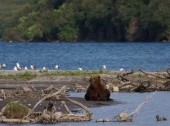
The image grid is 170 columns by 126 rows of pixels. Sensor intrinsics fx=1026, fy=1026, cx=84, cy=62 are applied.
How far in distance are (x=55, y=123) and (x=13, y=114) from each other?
1.79 metres

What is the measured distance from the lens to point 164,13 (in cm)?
18088

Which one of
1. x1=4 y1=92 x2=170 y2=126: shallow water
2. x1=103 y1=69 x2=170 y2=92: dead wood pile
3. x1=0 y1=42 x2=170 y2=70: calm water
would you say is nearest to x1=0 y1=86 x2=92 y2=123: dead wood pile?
x1=4 y1=92 x2=170 y2=126: shallow water

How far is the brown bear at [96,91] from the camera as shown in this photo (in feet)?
162

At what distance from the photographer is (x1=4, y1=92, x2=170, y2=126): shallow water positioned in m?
43.2

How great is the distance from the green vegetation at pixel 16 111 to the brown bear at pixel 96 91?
24.2 ft

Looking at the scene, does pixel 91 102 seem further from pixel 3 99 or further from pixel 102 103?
pixel 3 99

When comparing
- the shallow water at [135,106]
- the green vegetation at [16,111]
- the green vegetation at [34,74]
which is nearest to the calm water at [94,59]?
the green vegetation at [34,74]

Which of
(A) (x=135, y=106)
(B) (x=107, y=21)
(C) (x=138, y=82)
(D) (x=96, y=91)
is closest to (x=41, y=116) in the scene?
(D) (x=96, y=91)

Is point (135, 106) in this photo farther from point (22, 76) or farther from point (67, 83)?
point (22, 76)

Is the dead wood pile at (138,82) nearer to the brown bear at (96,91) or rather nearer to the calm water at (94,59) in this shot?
the brown bear at (96,91)

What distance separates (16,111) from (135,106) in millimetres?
9887

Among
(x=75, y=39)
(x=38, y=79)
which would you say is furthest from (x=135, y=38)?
(x=38, y=79)

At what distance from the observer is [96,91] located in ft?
165

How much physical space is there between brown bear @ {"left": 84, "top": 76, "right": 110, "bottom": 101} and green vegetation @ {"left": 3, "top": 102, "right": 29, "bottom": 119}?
7.37 m
